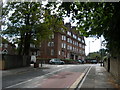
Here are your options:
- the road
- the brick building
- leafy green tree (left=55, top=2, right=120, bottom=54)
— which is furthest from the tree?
the brick building

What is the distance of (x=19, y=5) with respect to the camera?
32.3 metres

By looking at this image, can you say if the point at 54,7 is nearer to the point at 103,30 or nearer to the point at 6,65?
the point at 103,30

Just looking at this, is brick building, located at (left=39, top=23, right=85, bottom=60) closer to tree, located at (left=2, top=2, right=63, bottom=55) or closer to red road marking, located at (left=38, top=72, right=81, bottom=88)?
tree, located at (left=2, top=2, right=63, bottom=55)

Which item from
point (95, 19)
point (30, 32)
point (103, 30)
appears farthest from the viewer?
point (30, 32)

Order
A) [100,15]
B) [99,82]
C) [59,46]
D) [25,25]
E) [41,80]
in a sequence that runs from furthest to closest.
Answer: [59,46], [25,25], [41,80], [99,82], [100,15]

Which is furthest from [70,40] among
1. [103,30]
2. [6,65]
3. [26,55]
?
[103,30]

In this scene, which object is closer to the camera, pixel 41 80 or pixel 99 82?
pixel 99 82

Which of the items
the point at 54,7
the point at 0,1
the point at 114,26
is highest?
the point at 0,1

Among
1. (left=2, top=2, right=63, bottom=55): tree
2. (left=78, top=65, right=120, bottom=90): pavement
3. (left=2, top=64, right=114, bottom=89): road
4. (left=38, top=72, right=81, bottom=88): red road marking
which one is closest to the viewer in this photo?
(left=78, top=65, right=120, bottom=90): pavement

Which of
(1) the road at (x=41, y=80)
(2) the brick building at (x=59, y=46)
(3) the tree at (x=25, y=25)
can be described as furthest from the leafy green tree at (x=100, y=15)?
(2) the brick building at (x=59, y=46)

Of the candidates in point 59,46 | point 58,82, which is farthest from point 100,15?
point 59,46

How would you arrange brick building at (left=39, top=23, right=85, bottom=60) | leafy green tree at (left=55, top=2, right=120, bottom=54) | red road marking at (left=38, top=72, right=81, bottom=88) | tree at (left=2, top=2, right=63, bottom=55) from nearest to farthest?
leafy green tree at (left=55, top=2, right=120, bottom=54) → red road marking at (left=38, top=72, right=81, bottom=88) → tree at (left=2, top=2, right=63, bottom=55) → brick building at (left=39, top=23, right=85, bottom=60)

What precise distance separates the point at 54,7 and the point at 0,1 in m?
11.8

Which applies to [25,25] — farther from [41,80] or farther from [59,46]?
[59,46]
